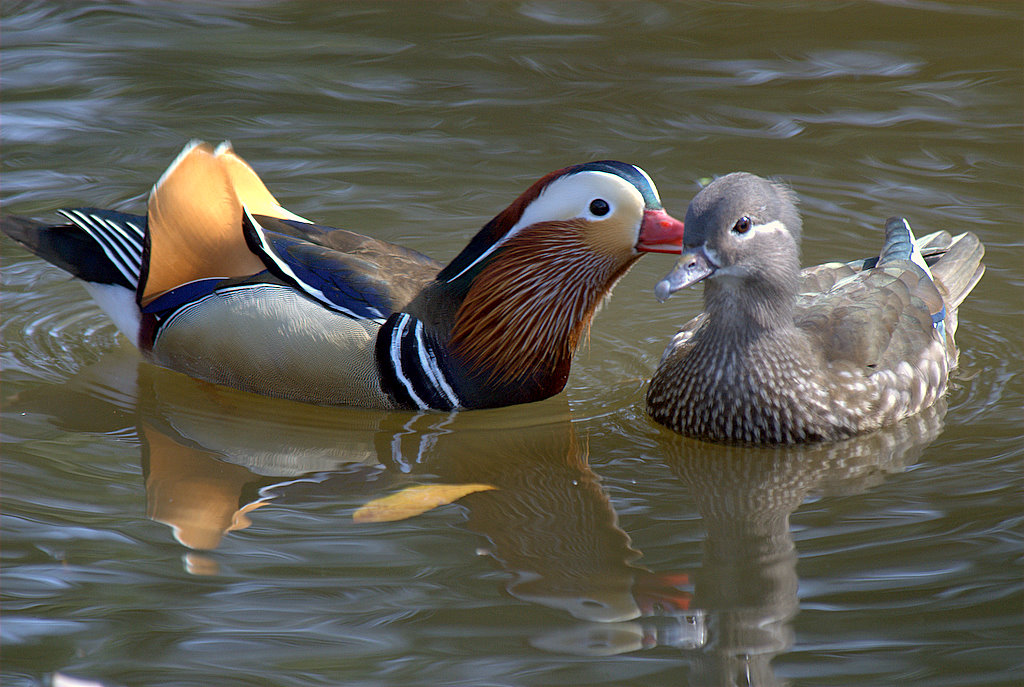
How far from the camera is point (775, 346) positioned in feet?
15.5

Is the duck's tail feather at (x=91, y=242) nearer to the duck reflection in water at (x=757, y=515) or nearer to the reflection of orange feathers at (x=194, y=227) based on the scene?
the reflection of orange feathers at (x=194, y=227)

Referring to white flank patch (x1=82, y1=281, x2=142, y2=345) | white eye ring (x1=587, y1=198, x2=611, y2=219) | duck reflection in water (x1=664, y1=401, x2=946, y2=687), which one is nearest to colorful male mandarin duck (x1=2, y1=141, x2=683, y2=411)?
white eye ring (x1=587, y1=198, x2=611, y2=219)

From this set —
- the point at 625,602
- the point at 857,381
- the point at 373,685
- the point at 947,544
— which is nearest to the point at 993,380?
the point at 857,381

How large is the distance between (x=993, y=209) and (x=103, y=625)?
512 centimetres

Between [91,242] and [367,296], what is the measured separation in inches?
53.1

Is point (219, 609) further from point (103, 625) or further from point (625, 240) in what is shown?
point (625, 240)

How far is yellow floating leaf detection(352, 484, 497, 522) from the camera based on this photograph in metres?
4.21

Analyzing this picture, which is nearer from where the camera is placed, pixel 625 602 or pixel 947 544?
pixel 625 602

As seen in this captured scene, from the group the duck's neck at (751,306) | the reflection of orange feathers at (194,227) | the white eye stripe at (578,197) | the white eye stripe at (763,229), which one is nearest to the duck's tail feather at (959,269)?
the duck's neck at (751,306)

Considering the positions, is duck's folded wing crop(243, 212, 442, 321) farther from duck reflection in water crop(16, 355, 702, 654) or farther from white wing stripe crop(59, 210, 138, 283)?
white wing stripe crop(59, 210, 138, 283)

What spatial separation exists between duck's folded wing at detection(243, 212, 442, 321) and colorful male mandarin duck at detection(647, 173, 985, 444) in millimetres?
1094

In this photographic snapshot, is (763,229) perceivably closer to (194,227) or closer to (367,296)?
(367,296)

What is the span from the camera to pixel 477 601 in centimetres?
371

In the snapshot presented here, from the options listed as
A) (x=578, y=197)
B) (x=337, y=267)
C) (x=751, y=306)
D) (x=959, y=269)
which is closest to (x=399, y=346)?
(x=337, y=267)
